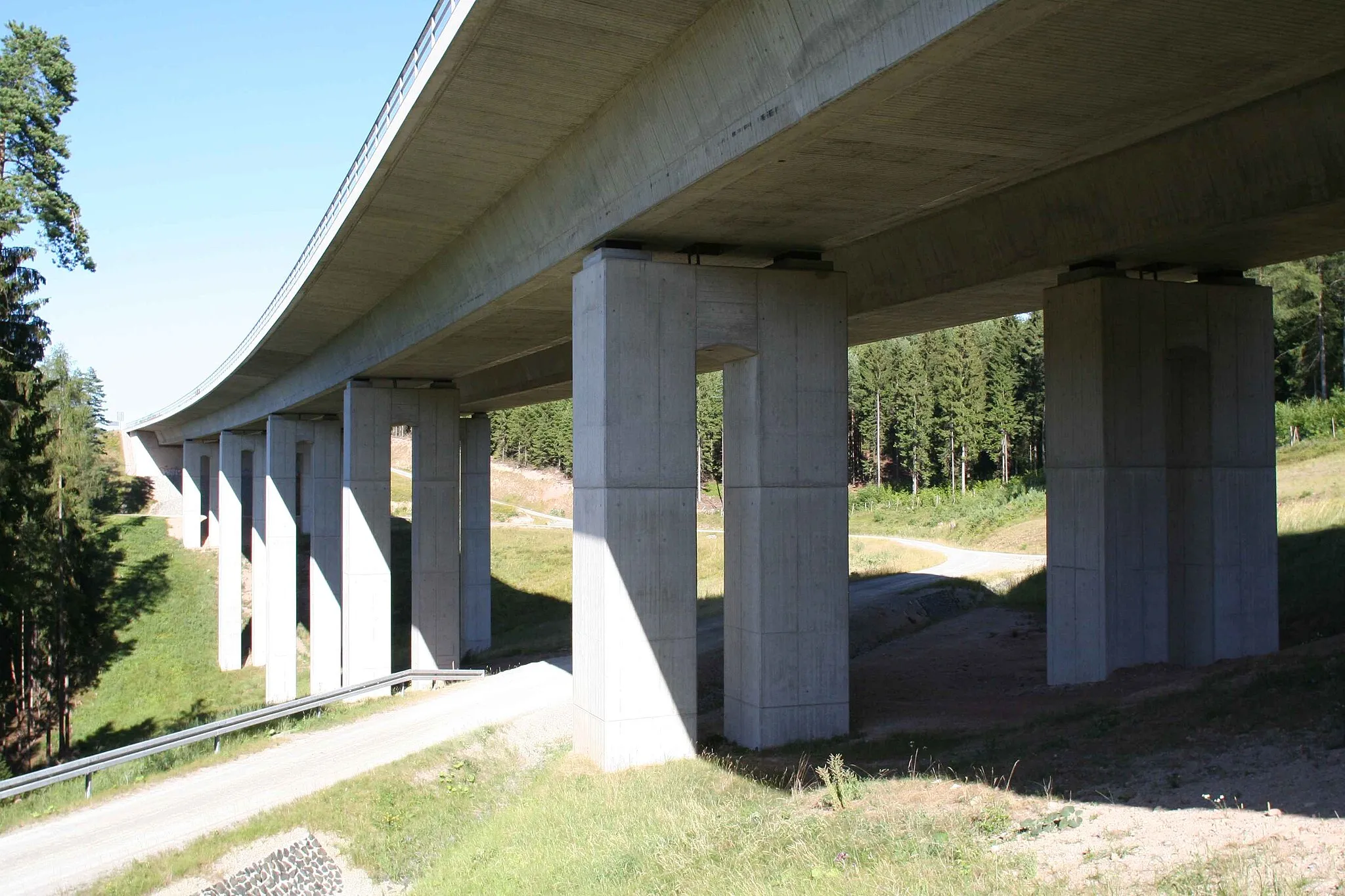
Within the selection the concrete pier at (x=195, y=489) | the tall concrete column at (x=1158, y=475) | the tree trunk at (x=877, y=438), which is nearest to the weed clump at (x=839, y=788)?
the tall concrete column at (x=1158, y=475)

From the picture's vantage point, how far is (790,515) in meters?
15.4

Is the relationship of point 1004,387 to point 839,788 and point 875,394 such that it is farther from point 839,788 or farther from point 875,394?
point 839,788

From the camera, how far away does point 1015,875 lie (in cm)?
756

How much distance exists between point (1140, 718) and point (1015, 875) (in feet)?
20.6

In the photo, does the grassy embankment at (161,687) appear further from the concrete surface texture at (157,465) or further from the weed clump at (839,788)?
the concrete surface texture at (157,465)

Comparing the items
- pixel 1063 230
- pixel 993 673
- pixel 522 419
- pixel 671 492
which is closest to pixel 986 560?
pixel 993 673

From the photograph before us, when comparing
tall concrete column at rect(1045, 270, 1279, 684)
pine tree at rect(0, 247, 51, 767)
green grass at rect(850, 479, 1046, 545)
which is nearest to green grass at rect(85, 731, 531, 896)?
tall concrete column at rect(1045, 270, 1279, 684)

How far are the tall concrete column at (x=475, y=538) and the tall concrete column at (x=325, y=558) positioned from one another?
14.1 ft

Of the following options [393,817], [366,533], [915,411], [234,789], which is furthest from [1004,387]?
[393,817]

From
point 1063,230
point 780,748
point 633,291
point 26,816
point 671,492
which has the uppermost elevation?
point 1063,230

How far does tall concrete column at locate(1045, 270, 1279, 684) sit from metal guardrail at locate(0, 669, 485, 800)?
45.6 feet

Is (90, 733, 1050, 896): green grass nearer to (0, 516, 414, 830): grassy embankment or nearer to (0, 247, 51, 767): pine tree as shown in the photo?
(0, 516, 414, 830): grassy embankment

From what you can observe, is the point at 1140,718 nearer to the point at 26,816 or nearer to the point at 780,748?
the point at 780,748

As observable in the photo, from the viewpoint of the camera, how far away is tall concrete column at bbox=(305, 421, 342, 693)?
35.6 metres
